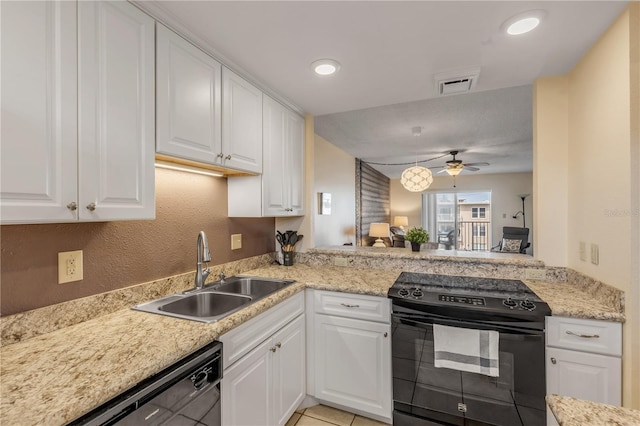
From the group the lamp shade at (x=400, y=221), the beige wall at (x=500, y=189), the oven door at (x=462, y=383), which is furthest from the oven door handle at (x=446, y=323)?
the beige wall at (x=500, y=189)

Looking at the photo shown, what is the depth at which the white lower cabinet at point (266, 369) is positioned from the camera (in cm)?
133

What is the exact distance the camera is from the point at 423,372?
169 centimetres

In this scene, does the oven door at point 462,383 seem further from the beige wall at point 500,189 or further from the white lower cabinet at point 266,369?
the beige wall at point 500,189

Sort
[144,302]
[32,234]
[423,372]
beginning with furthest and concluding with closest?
[423,372]
[144,302]
[32,234]

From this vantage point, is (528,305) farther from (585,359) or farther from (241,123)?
(241,123)

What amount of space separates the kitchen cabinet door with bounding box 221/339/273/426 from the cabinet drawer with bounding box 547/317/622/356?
1484 mm

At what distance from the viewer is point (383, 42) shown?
5.06 ft

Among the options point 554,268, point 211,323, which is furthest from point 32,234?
point 554,268

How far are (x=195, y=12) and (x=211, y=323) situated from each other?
139 centimetres

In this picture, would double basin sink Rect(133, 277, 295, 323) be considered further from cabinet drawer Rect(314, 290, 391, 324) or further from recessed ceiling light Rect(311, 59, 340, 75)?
recessed ceiling light Rect(311, 59, 340, 75)

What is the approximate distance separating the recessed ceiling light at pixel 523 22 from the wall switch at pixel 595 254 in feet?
3.92

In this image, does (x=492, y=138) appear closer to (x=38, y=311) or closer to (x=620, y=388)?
(x=620, y=388)

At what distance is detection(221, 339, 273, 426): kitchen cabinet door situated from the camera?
4.29 feet

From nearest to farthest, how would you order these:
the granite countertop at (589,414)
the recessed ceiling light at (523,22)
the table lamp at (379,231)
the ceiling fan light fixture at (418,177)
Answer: the granite countertop at (589,414)
the recessed ceiling light at (523,22)
the ceiling fan light fixture at (418,177)
the table lamp at (379,231)
